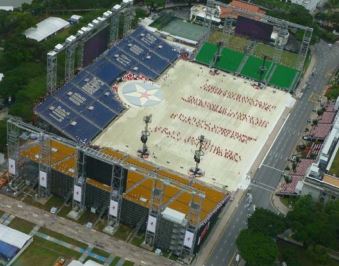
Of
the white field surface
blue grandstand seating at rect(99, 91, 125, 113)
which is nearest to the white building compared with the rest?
the white field surface

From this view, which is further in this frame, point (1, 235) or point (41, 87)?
point (41, 87)

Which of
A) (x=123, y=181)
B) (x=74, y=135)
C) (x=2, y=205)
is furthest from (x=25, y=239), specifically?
(x=74, y=135)

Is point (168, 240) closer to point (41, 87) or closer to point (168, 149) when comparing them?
point (168, 149)

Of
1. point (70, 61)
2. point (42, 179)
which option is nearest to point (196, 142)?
point (70, 61)

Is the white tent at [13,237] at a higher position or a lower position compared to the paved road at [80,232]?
higher

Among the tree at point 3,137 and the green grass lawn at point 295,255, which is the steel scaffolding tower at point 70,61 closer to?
the tree at point 3,137

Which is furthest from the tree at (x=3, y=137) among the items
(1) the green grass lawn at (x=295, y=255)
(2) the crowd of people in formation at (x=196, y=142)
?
(1) the green grass lawn at (x=295, y=255)
